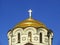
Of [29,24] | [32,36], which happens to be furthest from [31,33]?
[29,24]

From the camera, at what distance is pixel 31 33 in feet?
138

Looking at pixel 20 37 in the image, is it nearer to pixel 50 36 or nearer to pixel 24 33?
pixel 24 33

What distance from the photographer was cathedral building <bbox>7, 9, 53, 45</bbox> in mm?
41844

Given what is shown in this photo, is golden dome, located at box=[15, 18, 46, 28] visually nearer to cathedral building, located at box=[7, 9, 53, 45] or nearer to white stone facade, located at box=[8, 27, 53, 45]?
cathedral building, located at box=[7, 9, 53, 45]

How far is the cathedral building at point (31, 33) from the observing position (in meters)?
41.8

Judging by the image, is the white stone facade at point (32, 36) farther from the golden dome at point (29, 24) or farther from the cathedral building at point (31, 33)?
the golden dome at point (29, 24)

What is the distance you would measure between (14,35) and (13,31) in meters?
0.54

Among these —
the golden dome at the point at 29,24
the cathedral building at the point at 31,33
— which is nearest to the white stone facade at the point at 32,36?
the cathedral building at the point at 31,33

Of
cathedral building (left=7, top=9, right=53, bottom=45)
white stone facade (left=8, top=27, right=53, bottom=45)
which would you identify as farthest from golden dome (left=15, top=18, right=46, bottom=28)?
white stone facade (left=8, top=27, right=53, bottom=45)

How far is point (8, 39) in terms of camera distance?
43750mm

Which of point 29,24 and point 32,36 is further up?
point 29,24

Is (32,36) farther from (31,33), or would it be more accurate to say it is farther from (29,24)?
(29,24)

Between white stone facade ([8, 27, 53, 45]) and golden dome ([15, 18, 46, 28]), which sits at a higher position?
golden dome ([15, 18, 46, 28])

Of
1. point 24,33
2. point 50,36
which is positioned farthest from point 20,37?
point 50,36
